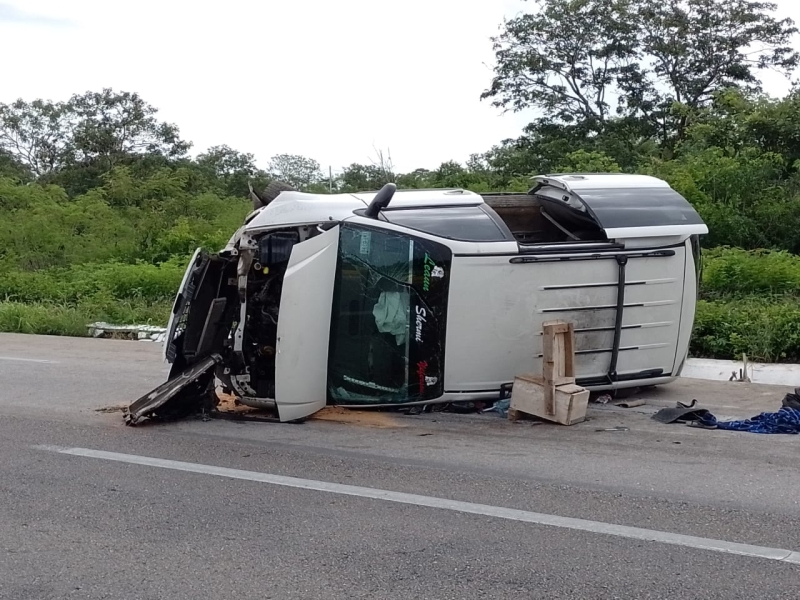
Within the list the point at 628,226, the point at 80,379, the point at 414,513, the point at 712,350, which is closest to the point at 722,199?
the point at 712,350

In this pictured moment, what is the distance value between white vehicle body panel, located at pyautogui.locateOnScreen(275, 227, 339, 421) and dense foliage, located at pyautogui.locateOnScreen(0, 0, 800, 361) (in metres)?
5.44

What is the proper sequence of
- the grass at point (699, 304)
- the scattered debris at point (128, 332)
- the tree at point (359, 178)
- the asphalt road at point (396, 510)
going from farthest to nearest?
the tree at point (359, 178) → the scattered debris at point (128, 332) → the grass at point (699, 304) → the asphalt road at point (396, 510)

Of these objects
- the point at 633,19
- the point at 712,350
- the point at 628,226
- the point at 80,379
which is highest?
the point at 633,19

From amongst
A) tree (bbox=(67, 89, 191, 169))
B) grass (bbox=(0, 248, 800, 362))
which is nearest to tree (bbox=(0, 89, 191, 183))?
tree (bbox=(67, 89, 191, 169))

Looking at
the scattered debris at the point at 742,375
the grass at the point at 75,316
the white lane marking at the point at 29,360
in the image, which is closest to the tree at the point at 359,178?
the grass at the point at 75,316

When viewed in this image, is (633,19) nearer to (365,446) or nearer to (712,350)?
(712,350)

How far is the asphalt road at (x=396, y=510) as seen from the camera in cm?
425

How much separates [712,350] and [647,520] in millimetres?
6205

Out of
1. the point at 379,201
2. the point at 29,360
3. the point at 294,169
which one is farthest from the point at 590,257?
the point at 294,169

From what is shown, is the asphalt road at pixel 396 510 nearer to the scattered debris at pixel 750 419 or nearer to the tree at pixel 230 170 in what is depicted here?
the scattered debris at pixel 750 419

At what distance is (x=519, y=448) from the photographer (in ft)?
22.1

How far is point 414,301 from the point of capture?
7516 mm

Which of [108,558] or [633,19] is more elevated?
[633,19]

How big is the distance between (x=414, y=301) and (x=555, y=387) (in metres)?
1.38
